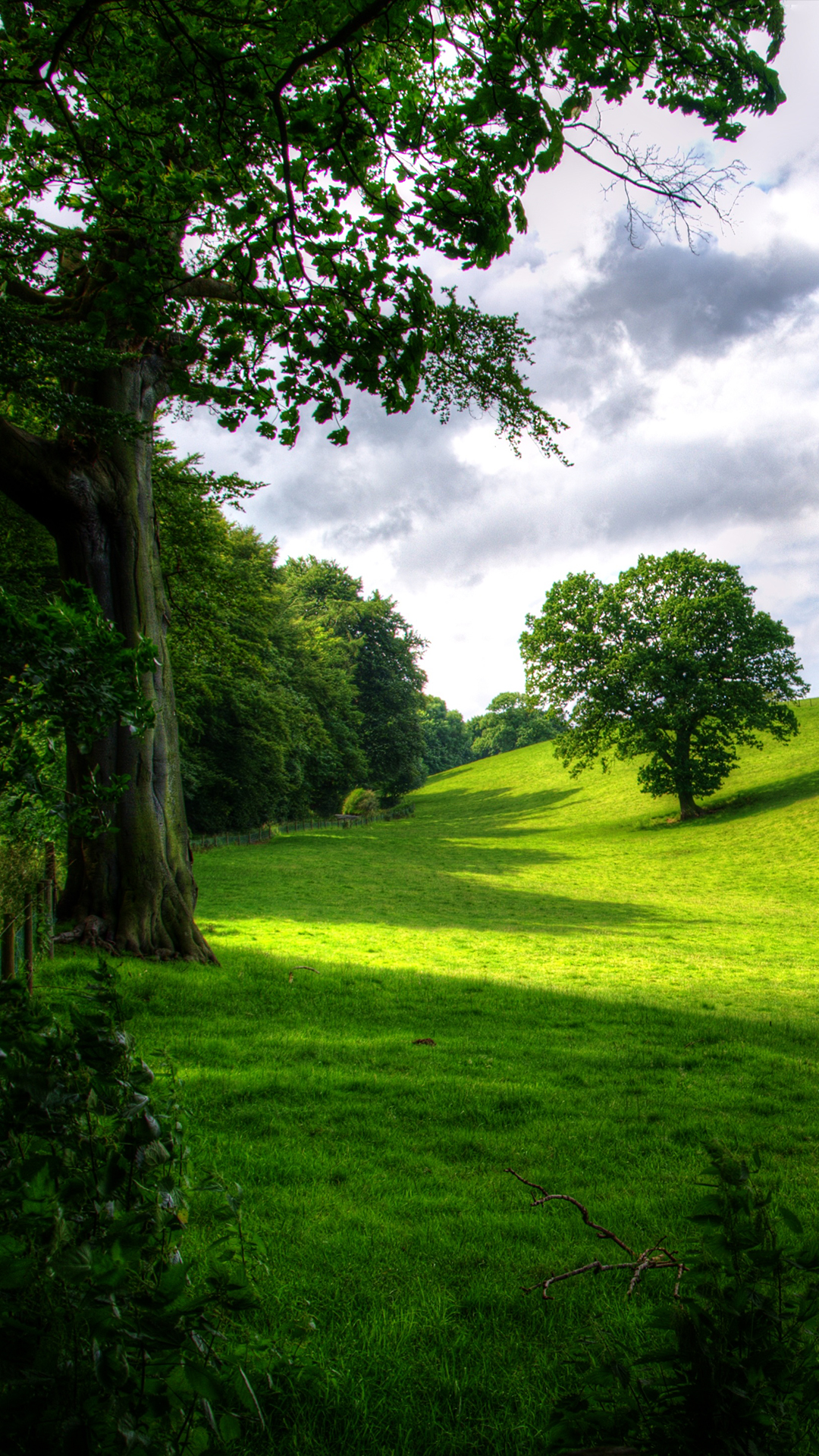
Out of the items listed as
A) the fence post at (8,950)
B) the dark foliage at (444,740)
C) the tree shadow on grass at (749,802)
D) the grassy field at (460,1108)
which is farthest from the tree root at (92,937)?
the dark foliage at (444,740)

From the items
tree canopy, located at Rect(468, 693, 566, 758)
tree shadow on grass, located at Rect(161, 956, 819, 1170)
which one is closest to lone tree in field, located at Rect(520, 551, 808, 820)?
tree shadow on grass, located at Rect(161, 956, 819, 1170)

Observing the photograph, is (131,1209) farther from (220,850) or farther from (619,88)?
(220,850)

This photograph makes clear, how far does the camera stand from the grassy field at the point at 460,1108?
3004mm

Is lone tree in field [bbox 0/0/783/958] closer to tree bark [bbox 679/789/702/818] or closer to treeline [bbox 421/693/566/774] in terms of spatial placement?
tree bark [bbox 679/789/702/818]

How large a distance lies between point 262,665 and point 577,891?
49.0ft

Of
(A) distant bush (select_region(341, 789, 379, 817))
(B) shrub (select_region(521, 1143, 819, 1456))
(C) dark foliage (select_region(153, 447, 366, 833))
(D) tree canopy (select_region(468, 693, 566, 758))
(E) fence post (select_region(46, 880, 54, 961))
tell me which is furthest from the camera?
(D) tree canopy (select_region(468, 693, 566, 758))

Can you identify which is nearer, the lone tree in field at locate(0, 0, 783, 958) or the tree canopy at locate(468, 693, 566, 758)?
the lone tree in field at locate(0, 0, 783, 958)

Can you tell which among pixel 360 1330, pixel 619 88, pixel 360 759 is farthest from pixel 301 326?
pixel 360 759

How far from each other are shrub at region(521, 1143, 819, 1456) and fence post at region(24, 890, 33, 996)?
5336 mm

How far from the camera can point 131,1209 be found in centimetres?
183

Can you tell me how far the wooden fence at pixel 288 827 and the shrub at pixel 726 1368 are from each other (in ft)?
105

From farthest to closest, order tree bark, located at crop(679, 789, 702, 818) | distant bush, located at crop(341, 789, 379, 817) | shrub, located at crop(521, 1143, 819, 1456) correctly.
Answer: distant bush, located at crop(341, 789, 379, 817) < tree bark, located at crop(679, 789, 702, 818) < shrub, located at crop(521, 1143, 819, 1456)

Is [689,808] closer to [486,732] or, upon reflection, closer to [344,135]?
[344,135]

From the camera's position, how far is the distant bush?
5262 cm
